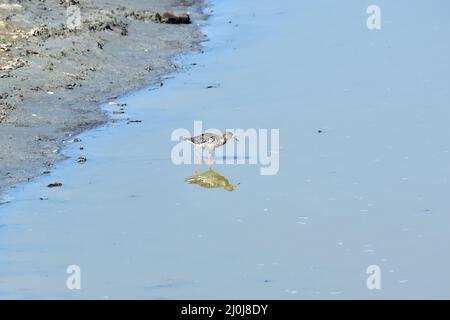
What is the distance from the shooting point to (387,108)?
14945 millimetres

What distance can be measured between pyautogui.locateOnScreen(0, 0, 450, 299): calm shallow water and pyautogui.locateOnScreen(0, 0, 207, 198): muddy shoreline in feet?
1.42

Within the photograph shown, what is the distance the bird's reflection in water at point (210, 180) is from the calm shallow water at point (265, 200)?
121mm

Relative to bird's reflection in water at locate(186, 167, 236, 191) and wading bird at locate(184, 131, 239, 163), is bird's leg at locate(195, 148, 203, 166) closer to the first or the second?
wading bird at locate(184, 131, 239, 163)

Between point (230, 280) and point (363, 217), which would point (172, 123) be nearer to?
point (363, 217)

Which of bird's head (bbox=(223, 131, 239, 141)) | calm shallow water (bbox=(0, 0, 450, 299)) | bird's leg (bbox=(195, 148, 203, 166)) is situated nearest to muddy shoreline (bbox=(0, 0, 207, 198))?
calm shallow water (bbox=(0, 0, 450, 299))

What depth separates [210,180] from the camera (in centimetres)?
1205

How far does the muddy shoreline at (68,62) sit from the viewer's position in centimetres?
1352

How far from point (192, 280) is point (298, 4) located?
15.0m

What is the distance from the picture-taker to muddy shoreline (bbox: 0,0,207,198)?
1352 centimetres

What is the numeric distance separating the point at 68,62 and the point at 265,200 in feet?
20.6

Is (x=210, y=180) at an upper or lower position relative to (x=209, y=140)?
lower

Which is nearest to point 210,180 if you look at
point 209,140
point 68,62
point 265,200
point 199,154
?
point 209,140

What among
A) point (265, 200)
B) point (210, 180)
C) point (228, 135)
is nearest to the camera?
point (265, 200)

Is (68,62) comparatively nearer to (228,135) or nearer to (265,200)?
(228,135)
